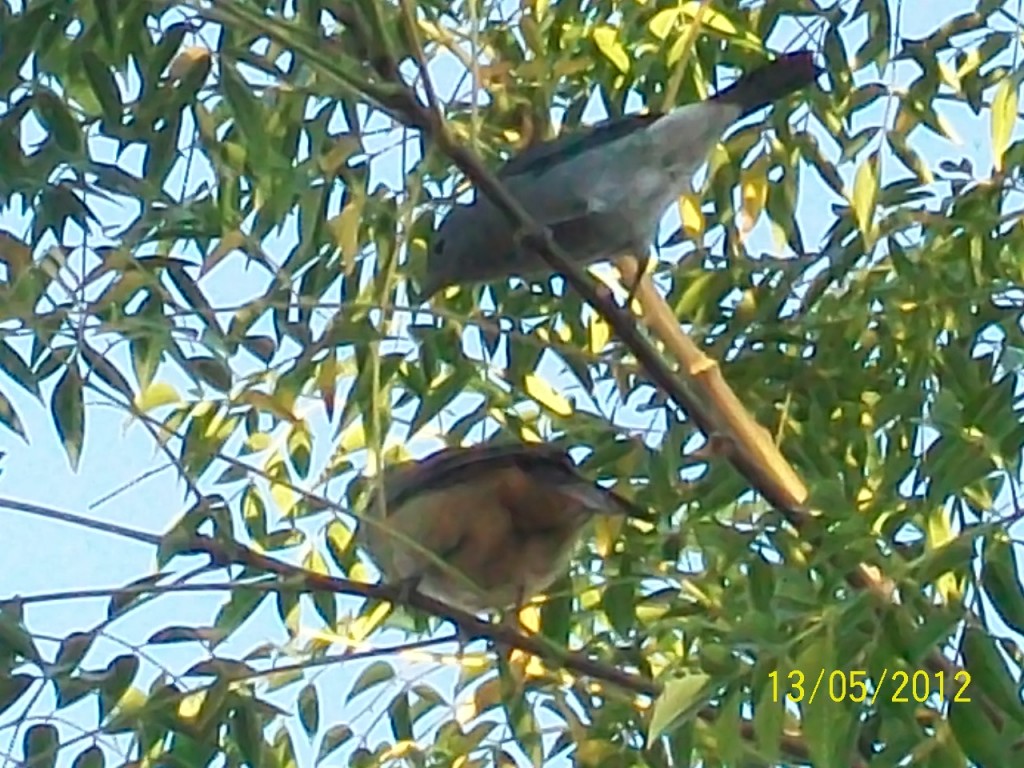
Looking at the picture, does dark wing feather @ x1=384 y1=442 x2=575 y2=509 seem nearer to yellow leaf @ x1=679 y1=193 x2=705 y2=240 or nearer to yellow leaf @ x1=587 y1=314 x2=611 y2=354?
yellow leaf @ x1=587 y1=314 x2=611 y2=354

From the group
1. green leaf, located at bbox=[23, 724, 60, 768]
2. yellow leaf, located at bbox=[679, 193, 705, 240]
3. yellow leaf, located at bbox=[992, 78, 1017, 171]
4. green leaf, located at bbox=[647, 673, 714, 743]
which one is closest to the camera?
green leaf, located at bbox=[647, 673, 714, 743]

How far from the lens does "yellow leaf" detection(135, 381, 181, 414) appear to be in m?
1.77

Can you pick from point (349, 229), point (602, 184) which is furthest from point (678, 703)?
point (602, 184)

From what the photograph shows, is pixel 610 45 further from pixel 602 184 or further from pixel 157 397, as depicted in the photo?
pixel 157 397

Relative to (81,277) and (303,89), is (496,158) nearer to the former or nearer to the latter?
(303,89)

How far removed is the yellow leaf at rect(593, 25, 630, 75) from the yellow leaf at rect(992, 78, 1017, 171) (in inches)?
15.5

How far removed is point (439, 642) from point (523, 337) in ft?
0.87

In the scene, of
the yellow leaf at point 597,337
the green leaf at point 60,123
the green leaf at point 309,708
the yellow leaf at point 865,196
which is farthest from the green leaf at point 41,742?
the yellow leaf at point 865,196

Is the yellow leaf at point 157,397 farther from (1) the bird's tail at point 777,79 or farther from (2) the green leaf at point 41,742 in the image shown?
(1) the bird's tail at point 777,79

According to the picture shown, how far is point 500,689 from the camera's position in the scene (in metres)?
1.77

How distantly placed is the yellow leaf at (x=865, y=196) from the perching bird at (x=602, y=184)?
223mm

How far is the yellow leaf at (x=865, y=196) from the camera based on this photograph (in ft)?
5.38

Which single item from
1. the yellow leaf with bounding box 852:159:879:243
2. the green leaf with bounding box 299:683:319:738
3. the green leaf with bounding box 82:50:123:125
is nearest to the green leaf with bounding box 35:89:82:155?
the green leaf with bounding box 82:50:123:125

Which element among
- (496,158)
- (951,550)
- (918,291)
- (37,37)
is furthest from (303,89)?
(951,550)
